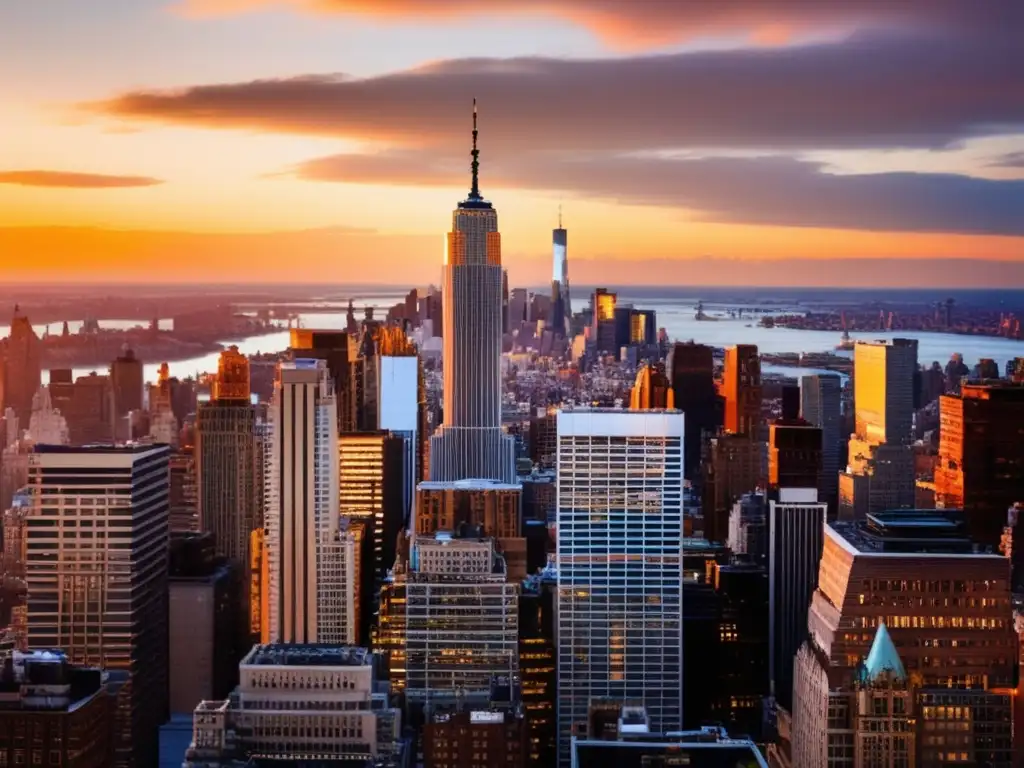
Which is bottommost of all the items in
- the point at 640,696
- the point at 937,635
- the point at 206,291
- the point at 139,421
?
the point at 640,696

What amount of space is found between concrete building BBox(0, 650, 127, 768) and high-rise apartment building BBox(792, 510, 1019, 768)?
5.52 m

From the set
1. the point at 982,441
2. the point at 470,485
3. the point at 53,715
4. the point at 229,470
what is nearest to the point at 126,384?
the point at 229,470

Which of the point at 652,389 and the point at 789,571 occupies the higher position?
the point at 652,389

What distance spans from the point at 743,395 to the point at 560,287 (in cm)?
272

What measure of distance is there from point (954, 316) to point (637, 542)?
13.5 feet

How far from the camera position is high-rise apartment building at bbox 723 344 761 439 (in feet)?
59.9

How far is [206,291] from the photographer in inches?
563

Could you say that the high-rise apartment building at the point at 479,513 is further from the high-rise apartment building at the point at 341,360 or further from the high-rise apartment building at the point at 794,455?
the high-rise apartment building at the point at 794,455

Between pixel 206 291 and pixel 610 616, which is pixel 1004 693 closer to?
pixel 610 616

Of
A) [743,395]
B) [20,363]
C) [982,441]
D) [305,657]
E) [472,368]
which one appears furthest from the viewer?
[472,368]

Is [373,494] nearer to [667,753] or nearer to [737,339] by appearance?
[737,339]

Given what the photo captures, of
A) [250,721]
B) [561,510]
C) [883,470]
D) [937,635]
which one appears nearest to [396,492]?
[561,510]

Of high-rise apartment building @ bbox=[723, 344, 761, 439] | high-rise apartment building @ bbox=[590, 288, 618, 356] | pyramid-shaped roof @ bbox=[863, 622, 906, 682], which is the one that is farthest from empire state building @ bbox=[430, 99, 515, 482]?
pyramid-shaped roof @ bbox=[863, 622, 906, 682]

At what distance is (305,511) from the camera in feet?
59.9
